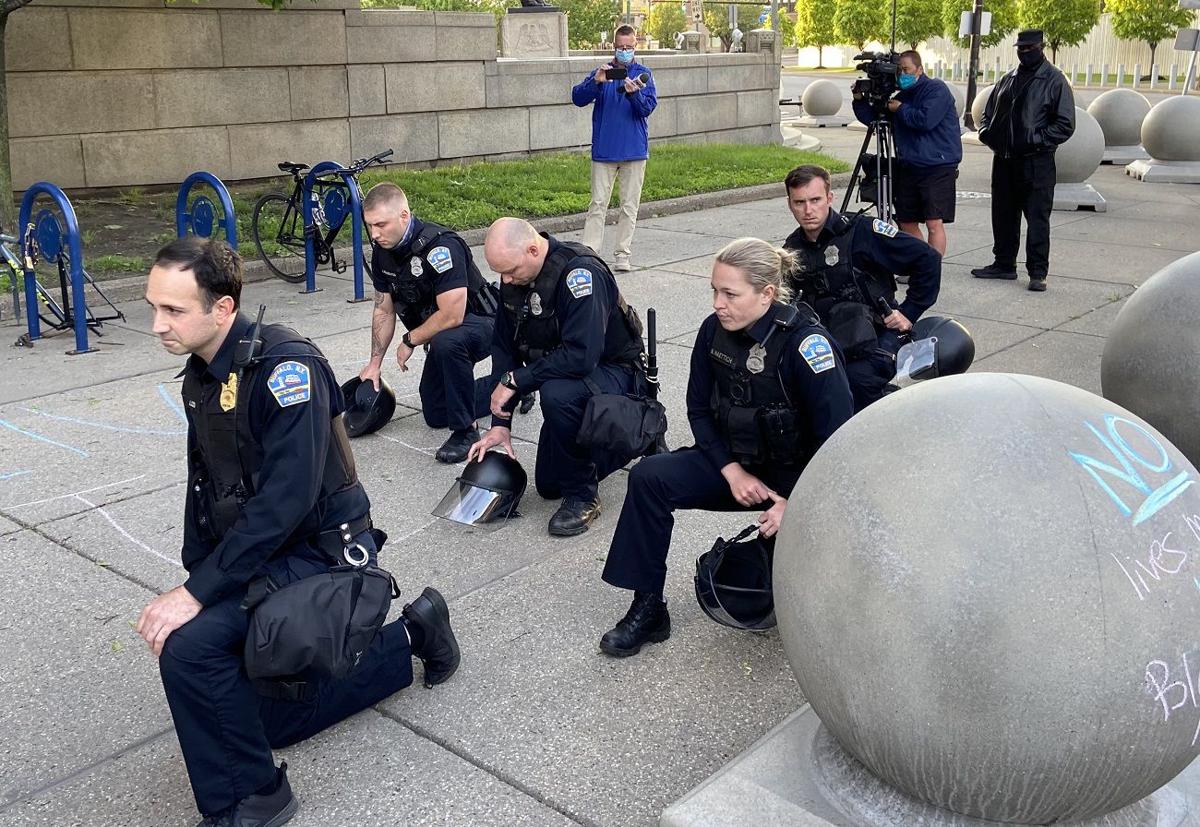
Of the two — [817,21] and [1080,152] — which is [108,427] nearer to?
[1080,152]

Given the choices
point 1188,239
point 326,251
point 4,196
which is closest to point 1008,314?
point 1188,239

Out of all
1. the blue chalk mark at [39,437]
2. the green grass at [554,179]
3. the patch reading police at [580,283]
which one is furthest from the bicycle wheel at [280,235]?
the patch reading police at [580,283]

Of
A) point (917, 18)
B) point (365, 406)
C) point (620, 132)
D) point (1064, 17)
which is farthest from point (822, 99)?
point (365, 406)

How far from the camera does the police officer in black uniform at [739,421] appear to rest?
4.14 meters

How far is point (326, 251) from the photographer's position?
1059cm

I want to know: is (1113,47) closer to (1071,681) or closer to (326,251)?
(326,251)

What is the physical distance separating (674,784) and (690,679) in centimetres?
64

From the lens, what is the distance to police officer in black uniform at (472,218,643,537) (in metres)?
5.40

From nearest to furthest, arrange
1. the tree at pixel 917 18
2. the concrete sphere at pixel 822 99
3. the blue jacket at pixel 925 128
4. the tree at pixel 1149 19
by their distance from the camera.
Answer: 1. the blue jacket at pixel 925 128
2. the concrete sphere at pixel 822 99
3. the tree at pixel 1149 19
4. the tree at pixel 917 18

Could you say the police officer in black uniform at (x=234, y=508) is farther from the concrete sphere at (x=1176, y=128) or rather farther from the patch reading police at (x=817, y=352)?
the concrete sphere at (x=1176, y=128)

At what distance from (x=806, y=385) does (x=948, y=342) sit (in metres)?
2.29

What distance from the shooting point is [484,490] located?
550 cm

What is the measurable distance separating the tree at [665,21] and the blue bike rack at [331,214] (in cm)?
4843

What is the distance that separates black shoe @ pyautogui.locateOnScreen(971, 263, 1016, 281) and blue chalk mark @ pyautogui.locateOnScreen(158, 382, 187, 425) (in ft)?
22.7
